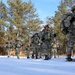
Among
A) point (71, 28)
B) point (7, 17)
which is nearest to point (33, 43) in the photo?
point (71, 28)

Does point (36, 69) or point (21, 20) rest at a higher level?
point (21, 20)

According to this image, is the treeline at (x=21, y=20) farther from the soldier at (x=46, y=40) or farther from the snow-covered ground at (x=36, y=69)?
the snow-covered ground at (x=36, y=69)

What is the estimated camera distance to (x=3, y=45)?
42906mm

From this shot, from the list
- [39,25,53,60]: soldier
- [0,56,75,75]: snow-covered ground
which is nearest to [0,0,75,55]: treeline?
[39,25,53,60]: soldier

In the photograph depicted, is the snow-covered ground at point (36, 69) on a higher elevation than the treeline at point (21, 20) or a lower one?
lower

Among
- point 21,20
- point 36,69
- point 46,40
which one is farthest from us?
point 21,20

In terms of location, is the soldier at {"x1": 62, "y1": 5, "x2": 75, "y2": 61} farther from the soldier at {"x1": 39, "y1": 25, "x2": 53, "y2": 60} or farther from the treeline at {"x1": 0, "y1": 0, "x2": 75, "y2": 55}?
the treeline at {"x1": 0, "y1": 0, "x2": 75, "y2": 55}

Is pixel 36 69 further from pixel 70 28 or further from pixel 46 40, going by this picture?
pixel 46 40

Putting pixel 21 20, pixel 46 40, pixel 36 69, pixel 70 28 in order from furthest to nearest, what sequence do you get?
pixel 21 20 < pixel 46 40 < pixel 70 28 < pixel 36 69

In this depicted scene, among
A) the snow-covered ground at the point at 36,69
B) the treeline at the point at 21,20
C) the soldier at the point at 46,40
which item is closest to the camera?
the snow-covered ground at the point at 36,69

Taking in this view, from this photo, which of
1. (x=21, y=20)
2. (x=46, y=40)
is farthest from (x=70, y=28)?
(x=21, y=20)

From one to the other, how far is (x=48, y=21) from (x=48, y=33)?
31157 mm

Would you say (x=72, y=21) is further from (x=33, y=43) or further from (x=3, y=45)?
(x=3, y=45)

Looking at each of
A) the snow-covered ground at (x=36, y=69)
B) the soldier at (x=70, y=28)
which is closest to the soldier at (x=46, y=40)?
the soldier at (x=70, y=28)
